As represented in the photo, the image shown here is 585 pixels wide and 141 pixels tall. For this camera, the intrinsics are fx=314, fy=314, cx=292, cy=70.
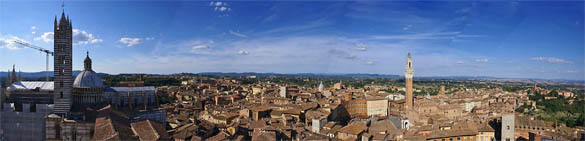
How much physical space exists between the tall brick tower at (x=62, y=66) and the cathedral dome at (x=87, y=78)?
1520 mm

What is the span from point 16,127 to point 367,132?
16.9 m

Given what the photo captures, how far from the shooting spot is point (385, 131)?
18547 millimetres

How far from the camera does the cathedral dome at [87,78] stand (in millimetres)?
14728

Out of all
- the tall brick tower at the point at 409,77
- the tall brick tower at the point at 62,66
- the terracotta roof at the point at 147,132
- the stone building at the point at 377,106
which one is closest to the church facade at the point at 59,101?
the tall brick tower at the point at 62,66

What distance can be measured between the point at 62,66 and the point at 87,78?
2083 millimetres

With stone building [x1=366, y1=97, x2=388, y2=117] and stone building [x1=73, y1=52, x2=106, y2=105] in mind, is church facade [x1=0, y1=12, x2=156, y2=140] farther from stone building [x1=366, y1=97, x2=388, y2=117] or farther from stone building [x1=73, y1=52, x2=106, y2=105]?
stone building [x1=366, y1=97, x2=388, y2=117]

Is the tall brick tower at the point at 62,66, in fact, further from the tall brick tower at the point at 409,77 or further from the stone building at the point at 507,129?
the tall brick tower at the point at 409,77

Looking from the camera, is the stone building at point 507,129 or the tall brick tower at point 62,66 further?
the stone building at point 507,129

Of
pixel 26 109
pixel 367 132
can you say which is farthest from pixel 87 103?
pixel 367 132

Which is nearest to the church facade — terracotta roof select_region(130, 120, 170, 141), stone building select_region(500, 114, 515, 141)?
terracotta roof select_region(130, 120, 170, 141)

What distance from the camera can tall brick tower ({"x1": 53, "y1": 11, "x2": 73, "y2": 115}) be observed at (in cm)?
1293

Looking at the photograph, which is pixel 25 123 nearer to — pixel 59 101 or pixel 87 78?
pixel 59 101

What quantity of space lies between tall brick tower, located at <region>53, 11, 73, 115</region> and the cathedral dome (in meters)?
1.52

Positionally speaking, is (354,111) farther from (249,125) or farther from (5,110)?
(5,110)
